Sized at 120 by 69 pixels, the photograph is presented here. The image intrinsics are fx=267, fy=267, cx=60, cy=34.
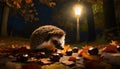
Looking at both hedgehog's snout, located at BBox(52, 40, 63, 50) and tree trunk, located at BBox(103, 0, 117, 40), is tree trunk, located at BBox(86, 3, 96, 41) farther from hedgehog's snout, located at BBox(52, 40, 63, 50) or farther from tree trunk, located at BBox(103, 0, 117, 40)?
hedgehog's snout, located at BBox(52, 40, 63, 50)

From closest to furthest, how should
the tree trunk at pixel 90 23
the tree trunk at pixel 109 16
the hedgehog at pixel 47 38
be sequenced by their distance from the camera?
1. the hedgehog at pixel 47 38
2. the tree trunk at pixel 109 16
3. the tree trunk at pixel 90 23

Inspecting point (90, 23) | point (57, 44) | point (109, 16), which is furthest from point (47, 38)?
point (90, 23)

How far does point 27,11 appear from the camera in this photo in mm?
22906

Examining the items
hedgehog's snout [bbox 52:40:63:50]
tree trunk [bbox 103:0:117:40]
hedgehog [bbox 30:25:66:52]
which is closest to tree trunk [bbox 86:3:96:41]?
tree trunk [bbox 103:0:117:40]

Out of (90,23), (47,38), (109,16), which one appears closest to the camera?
(47,38)

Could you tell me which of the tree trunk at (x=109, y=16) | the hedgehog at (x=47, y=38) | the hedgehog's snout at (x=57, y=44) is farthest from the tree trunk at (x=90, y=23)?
the hedgehog's snout at (x=57, y=44)

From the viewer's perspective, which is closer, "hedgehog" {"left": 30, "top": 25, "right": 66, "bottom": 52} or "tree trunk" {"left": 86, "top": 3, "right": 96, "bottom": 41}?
"hedgehog" {"left": 30, "top": 25, "right": 66, "bottom": 52}

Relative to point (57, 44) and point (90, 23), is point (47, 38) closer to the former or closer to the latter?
point (57, 44)

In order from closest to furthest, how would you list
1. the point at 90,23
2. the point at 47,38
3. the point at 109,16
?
the point at 47,38 → the point at 109,16 → the point at 90,23

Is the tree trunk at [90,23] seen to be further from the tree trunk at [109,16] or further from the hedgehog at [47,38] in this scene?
the hedgehog at [47,38]

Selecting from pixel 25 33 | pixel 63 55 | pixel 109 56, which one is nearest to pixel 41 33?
pixel 63 55

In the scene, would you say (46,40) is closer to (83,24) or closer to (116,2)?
(116,2)

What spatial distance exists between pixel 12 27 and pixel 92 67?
945 inches

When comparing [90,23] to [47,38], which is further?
[90,23]
